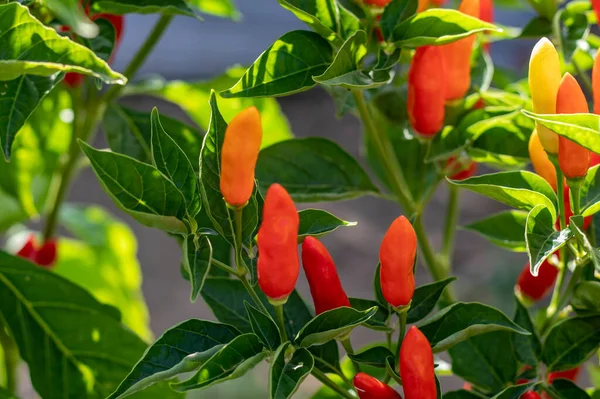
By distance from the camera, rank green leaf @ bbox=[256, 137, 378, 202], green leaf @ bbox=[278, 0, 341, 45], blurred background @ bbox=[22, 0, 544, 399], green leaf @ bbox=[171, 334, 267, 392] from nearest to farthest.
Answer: green leaf @ bbox=[171, 334, 267, 392] → green leaf @ bbox=[278, 0, 341, 45] → green leaf @ bbox=[256, 137, 378, 202] → blurred background @ bbox=[22, 0, 544, 399]

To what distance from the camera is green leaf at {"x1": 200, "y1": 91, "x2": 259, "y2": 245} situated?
51cm

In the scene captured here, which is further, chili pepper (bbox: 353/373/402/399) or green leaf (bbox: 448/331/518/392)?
green leaf (bbox: 448/331/518/392)

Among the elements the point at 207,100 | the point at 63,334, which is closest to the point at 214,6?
the point at 207,100

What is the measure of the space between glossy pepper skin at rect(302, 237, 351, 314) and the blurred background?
1.86 metres

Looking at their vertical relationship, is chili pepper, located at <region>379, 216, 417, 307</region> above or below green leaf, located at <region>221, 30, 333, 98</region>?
below

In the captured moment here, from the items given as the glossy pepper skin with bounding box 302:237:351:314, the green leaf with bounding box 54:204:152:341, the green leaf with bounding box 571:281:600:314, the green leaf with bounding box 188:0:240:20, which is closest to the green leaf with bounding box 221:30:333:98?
the glossy pepper skin with bounding box 302:237:351:314

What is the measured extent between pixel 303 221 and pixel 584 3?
364 millimetres

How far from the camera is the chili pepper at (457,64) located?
654mm

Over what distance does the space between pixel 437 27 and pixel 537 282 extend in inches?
10.5

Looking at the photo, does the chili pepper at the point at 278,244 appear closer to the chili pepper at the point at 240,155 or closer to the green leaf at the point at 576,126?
the chili pepper at the point at 240,155

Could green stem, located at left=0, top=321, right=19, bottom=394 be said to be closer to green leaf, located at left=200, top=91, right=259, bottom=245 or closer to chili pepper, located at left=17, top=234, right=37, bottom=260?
chili pepper, located at left=17, top=234, right=37, bottom=260

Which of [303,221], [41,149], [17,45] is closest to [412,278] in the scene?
[303,221]

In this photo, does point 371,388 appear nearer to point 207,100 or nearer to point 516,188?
point 516,188

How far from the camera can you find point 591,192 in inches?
23.1
